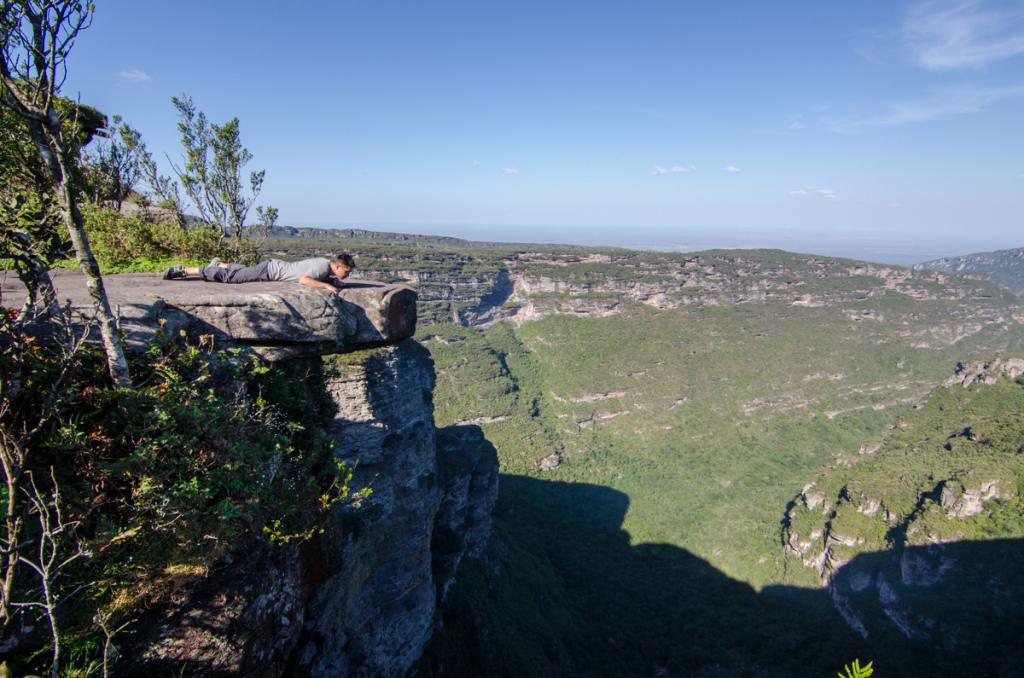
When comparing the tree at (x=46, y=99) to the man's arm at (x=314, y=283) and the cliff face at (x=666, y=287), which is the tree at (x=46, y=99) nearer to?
the man's arm at (x=314, y=283)

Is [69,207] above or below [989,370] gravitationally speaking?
above

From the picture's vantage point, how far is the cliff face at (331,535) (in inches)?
177

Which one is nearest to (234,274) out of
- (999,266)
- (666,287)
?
(666,287)

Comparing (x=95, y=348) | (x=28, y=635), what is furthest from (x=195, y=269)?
(x=28, y=635)

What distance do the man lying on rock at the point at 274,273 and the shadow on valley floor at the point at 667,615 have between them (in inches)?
600

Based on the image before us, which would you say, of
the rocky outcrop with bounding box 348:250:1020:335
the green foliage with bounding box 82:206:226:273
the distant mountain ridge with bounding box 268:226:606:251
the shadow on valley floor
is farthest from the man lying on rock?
the distant mountain ridge with bounding box 268:226:606:251

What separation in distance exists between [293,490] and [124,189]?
15.0 m

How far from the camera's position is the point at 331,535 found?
7.16m

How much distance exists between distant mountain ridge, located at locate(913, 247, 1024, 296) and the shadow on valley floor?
172718 millimetres

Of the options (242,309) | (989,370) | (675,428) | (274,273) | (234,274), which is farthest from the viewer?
(675,428)

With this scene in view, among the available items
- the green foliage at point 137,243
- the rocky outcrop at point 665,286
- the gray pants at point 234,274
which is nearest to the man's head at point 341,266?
the gray pants at point 234,274

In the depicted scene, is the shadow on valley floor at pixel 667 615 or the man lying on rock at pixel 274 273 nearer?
the man lying on rock at pixel 274 273

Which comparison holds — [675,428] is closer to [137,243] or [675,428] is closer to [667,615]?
[667,615]

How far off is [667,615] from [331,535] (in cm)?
3144
